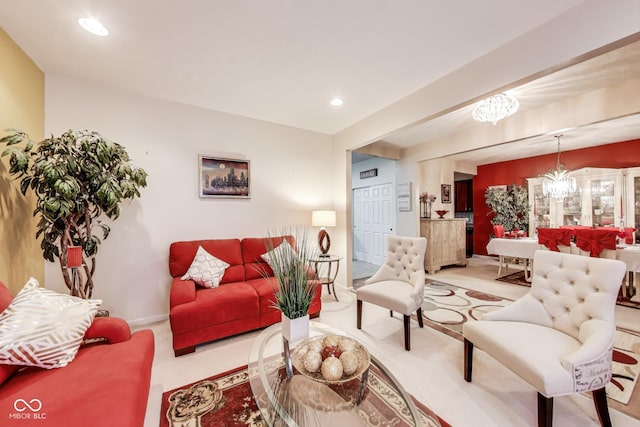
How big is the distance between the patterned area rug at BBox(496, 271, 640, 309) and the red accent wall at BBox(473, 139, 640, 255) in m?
1.89

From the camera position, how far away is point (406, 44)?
81.4 inches

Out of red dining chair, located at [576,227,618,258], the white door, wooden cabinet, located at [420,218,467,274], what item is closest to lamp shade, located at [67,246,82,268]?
the white door

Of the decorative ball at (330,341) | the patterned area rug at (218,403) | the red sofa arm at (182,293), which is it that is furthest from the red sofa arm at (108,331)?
the decorative ball at (330,341)

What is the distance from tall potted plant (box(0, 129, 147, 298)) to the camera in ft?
6.04

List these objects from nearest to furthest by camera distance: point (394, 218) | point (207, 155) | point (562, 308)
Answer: point (562, 308), point (207, 155), point (394, 218)

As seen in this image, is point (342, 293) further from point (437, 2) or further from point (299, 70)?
point (437, 2)

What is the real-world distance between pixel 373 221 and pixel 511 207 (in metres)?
3.23

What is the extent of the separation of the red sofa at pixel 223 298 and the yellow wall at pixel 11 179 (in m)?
1.09

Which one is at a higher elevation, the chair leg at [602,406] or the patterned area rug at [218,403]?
the chair leg at [602,406]

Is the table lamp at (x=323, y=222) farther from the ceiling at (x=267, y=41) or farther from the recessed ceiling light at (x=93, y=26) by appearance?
the recessed ceiling light at (x=93, y=26)

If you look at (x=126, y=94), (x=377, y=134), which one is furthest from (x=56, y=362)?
(x=377, y=134)

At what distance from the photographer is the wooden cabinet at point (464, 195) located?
7117 mm

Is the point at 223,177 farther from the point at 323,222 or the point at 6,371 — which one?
the point at 6,371

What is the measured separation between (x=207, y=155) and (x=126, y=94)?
1012 mm
